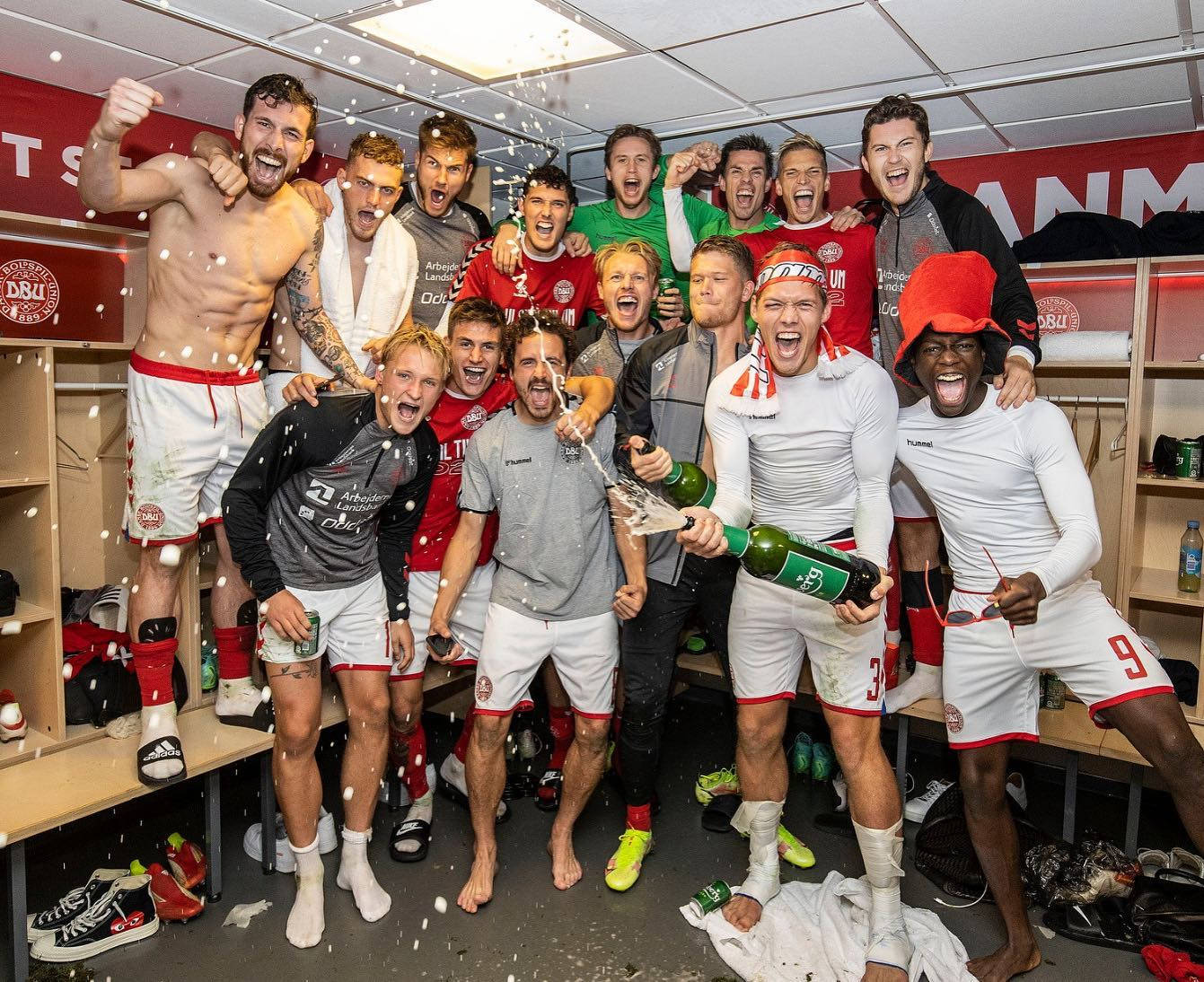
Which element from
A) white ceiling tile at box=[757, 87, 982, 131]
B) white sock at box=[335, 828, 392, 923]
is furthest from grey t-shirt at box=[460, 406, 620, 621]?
white ceiling tile at box=[757, 87, 982, 131]

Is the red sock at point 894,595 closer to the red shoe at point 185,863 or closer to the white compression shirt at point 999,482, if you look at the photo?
the white compression shirt at point 999,482

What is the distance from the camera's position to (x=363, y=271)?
3.36m

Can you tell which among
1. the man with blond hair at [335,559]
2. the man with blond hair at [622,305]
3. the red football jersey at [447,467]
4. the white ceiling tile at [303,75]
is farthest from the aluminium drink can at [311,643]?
the white ceiling tile at [303,75]

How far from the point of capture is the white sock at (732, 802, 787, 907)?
116 inches

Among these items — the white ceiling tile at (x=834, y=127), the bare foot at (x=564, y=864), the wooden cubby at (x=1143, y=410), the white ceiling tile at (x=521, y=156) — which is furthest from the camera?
the white ceiling tile at (x=521, y=156)

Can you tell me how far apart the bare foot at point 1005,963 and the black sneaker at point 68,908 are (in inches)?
101

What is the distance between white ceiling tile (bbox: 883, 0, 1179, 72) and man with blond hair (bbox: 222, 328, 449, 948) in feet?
6.36

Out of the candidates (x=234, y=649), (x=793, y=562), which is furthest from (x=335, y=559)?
(x=793, y=562)

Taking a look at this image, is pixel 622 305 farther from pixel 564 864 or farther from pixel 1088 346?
pixel 1088 346

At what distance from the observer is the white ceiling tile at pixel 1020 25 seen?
9.87ft

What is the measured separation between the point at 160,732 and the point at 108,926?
0.56 m

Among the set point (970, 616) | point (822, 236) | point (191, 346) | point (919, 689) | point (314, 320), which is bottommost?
point (919, 689)

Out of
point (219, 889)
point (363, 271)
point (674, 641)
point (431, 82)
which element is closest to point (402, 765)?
point (219, 889)

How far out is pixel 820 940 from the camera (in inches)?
110
